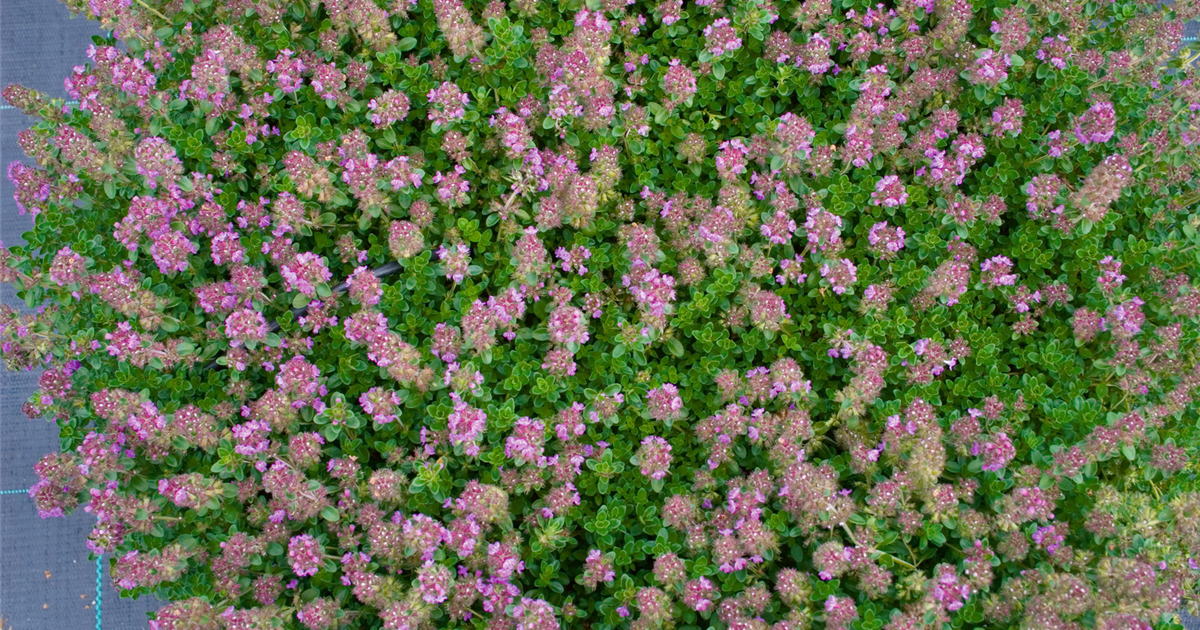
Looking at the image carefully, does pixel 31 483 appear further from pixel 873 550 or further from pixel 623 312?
pixel 873 550

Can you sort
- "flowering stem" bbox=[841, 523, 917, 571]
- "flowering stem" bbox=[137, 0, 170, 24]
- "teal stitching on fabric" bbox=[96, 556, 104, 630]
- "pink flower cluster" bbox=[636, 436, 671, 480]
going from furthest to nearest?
"teal stitching on fabric" bbox=[96, 556, 104, 630] → "flowering stem" bbox=[137, 0, 170, 24] → "pink flower cluster" bbox=[636, 436, 671, 480] → "flowering stem" bbox=[841, 523, 917, 571]

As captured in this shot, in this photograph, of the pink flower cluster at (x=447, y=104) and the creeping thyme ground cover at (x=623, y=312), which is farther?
the pink flower cluster at (x=447, y=104)

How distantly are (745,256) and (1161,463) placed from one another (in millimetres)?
1349

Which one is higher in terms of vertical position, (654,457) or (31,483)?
(31,483)

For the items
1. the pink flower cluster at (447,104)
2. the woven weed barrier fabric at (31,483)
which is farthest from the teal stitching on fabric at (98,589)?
the pink flower cluster at (447,104)

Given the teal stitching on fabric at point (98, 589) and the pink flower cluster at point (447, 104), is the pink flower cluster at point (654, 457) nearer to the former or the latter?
the pink flower cluster at point (447, 104)

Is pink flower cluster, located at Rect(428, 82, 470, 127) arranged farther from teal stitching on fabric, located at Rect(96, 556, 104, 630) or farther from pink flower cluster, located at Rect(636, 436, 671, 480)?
teal stitching on fabric, located at Rect(96, 556, 104, 630)

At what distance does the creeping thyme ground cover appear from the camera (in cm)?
243

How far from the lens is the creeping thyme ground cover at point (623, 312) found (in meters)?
2.43

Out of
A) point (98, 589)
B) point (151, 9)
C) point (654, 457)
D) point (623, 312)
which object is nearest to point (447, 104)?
point (623, 312)

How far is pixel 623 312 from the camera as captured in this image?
2.69m

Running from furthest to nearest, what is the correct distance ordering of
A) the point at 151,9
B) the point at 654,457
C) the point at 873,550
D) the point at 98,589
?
the point at 98,589 → the point at 151,9 → the point at 654,457 → the point at 873,550

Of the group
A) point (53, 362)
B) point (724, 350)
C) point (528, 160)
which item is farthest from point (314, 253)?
point (724, 350)

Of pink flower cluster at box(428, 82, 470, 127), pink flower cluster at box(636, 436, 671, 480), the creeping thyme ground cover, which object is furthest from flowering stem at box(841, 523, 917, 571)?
pink flower cluster at box(428, 82, 470, 127)
